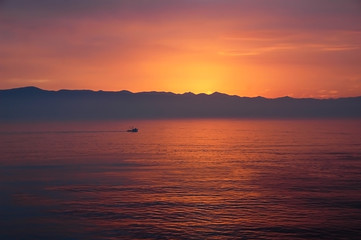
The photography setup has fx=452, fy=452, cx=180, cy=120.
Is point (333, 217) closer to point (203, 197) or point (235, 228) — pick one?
point (235, 228)

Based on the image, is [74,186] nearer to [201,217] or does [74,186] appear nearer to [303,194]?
[201,217]

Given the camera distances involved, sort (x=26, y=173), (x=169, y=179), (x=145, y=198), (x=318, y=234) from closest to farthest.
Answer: (x=318, y=234), (x=145, y=198), (x=169, y=179), (x=26, y=173)

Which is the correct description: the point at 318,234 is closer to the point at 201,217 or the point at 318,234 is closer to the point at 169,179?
the point at 201,217

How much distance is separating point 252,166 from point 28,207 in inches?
1463

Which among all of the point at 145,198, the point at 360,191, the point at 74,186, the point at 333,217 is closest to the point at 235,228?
the point at 333,217

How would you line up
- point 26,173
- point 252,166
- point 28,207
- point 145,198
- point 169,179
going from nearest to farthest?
point 28,207
point 145,198
point 169,179
point 26,173
point 252,166

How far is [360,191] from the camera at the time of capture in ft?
155

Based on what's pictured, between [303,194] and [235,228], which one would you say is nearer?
[235,228]

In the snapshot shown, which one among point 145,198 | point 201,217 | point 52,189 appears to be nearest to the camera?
point 201,217

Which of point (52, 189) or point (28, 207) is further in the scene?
point (52, 189)

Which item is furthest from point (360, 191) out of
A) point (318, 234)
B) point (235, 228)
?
point (235, 228)

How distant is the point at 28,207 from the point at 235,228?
63.7ft

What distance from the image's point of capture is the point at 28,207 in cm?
4162

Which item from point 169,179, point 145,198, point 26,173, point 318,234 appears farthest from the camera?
point 26,173
